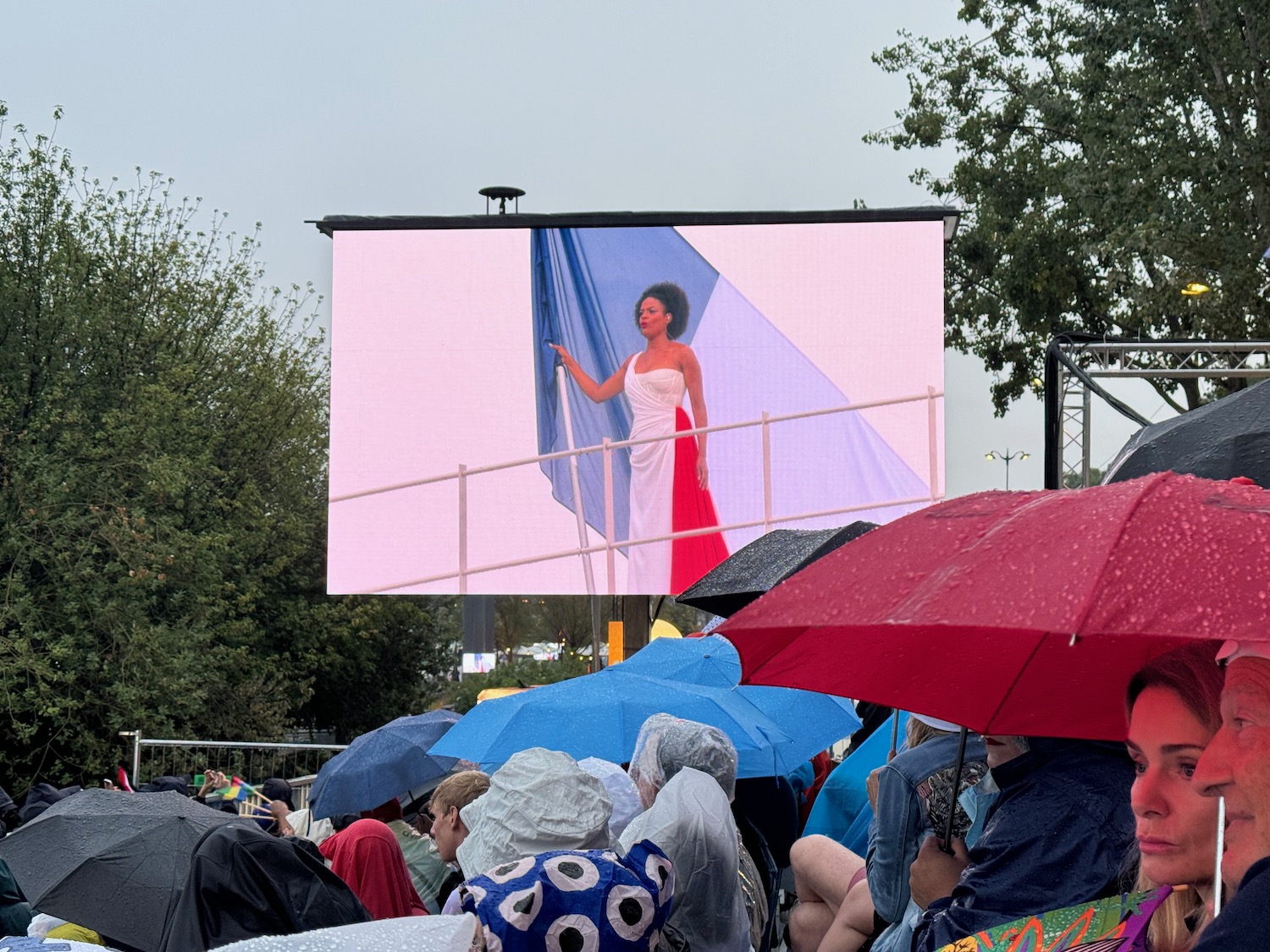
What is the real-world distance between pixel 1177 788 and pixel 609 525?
14.8 meters

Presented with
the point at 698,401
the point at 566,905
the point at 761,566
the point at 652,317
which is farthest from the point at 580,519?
the point at 566,905

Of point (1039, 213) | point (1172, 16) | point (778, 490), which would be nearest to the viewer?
point (778, 490)

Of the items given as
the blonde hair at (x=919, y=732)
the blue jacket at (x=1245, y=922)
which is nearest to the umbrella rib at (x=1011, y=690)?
the blonde hair at (x=919, y=732)

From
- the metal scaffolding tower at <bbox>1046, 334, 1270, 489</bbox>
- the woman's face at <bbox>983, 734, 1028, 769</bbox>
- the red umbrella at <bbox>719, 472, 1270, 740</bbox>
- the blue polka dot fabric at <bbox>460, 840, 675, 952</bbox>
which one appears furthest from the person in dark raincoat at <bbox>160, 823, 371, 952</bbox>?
the metal scaffolding tower at <bbox>1046, 334, 1270, 489</bbox>

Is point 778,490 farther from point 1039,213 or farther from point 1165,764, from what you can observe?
point 1165,764

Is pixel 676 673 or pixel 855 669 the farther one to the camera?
pixel 676 673

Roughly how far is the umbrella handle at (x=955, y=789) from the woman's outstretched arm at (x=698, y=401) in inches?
526

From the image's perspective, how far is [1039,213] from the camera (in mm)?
22609

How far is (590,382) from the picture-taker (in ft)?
55.0

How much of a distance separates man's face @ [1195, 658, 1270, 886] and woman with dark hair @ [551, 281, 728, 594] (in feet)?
47.7

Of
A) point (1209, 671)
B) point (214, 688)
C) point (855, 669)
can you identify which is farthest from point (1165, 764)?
point (214, 688)

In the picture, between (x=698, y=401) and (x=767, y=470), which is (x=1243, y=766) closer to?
(x=767, y=470)

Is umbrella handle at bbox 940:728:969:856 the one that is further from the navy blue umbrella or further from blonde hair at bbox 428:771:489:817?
the navy blue umbrella

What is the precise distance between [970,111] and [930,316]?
7960 mm
